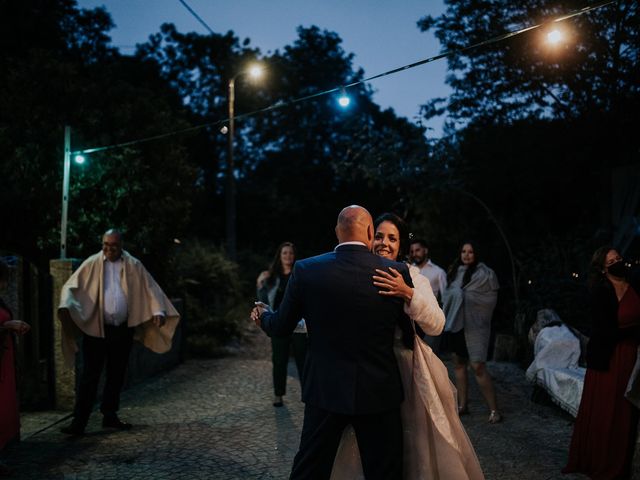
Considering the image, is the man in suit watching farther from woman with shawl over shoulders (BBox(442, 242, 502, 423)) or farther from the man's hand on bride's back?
woman with shawl over shoulders (BBox(442, 242, 502, 423))

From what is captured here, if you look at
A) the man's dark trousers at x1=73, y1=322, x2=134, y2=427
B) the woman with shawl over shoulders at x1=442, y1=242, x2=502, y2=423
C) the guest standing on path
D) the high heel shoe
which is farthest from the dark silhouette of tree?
the high heel shoe

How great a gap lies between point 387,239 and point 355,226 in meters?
0.85

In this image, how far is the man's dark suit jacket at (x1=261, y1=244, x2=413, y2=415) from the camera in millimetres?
3260

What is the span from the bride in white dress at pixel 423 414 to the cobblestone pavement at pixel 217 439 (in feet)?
5.32

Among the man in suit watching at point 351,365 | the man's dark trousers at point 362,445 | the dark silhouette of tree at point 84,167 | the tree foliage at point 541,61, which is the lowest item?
the man's dark trousers at point 362,445

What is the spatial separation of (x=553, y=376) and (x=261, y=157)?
2807 centimetres

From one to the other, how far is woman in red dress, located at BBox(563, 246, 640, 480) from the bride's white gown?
184 centimetres

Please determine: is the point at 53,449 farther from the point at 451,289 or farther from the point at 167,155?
the point at 167,155

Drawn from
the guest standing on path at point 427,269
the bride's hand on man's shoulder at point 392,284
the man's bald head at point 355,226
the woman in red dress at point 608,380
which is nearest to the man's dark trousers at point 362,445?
the bride's hand on man's shoulder at point 392,284

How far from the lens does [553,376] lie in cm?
698

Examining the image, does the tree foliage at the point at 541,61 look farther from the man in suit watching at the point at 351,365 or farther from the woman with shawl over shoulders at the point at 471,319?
the man in suit watching at the point at 351,365

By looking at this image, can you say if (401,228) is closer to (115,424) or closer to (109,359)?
(109,359)

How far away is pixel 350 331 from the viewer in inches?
129

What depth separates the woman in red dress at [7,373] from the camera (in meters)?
4.95
